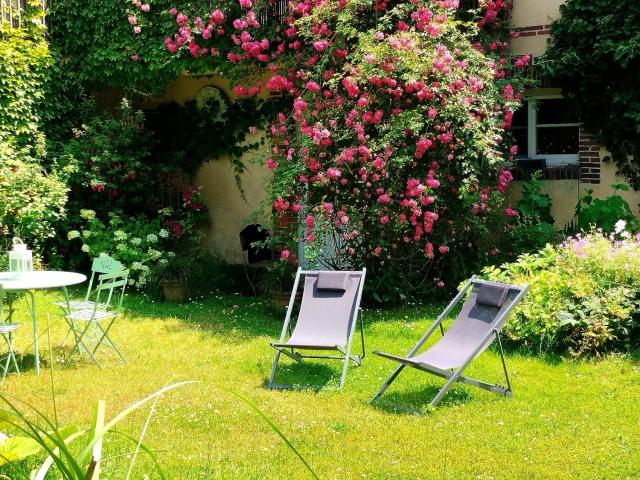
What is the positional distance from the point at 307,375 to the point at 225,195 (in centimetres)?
590

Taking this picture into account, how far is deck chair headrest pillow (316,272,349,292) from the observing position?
6.66 m

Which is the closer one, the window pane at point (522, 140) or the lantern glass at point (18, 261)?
the lantern glass at point (18, 261)

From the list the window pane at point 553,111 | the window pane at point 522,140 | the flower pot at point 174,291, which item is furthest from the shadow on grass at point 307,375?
the window pane at point 553,111

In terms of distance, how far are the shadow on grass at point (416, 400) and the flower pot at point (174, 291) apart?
4.45m

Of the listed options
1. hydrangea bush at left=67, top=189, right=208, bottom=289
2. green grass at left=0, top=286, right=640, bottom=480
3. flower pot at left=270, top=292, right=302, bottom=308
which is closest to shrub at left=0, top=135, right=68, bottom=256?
hydrangea bush at left=67, top=189, right=208, bottom=289

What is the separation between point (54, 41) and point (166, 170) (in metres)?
2.47

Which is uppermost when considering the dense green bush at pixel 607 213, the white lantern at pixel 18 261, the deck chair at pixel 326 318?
the dense green bush at pixel 607 213

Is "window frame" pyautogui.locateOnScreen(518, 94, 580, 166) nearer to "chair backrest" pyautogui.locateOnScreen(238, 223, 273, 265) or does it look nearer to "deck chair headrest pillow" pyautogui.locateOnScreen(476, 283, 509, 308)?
"chair backrest" pyautogui.locateOnScreen(238, 223, 273, 265)

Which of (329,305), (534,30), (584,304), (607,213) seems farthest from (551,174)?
(329,305)

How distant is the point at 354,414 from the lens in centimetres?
523

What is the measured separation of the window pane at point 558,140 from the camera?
10.2 m

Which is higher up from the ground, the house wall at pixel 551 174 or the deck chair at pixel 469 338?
the house wall at pixel 551 174

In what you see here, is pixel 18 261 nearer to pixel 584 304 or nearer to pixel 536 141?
pixel 584 304

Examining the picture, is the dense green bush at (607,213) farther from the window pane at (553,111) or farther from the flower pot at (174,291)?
the flower pot at (174,291)
